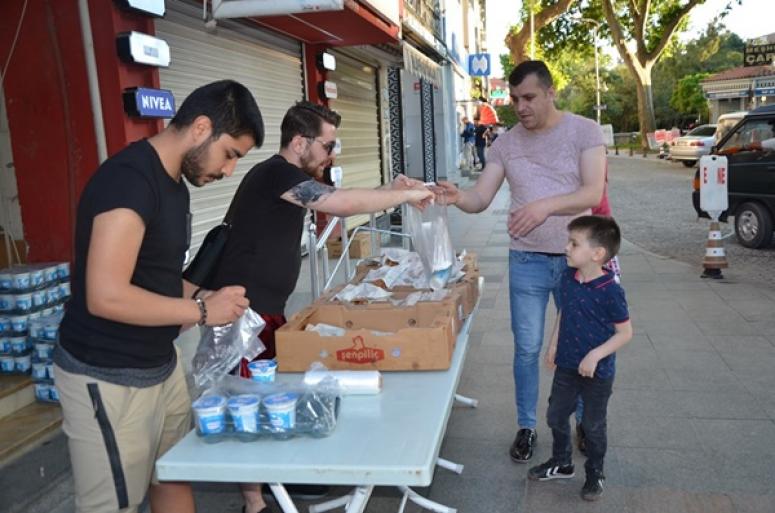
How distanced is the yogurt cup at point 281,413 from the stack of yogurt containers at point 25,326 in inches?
103

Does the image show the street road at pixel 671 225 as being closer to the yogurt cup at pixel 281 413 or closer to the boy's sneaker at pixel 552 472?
the boy's sneaker at pixel 552 472

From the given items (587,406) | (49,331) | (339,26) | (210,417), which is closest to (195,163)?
(210,417)

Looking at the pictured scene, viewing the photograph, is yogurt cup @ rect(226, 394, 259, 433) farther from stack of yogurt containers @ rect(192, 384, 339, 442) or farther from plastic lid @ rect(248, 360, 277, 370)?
plastic lid @ rect(248, 360, 277, 370)

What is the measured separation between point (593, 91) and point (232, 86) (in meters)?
74.1

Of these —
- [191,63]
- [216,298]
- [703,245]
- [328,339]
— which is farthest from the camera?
[703,245]

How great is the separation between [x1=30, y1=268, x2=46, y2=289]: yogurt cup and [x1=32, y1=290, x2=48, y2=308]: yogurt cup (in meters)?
0.04

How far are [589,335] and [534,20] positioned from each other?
1227 inches

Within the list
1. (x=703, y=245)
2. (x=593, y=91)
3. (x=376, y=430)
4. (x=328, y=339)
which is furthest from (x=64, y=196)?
(x=593, y=91)

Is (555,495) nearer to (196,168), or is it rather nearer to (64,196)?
(196,168)

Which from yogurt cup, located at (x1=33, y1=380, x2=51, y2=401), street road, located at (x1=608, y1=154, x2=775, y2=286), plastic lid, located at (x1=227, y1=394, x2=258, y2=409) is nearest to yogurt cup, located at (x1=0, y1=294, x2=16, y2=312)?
yogurt cup, located at (x1=33, y1=380, x2=51, y2=401)

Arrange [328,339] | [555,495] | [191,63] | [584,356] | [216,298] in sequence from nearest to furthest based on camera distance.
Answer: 1. [216,298]
2. [328,339]
3. [584,356]
4. [555,495]
5. [191,63]

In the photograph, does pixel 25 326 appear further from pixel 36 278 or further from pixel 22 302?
pixel 36 278

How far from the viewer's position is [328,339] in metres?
2.61

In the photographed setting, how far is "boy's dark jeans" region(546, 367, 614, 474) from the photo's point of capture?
3277 millimetres
